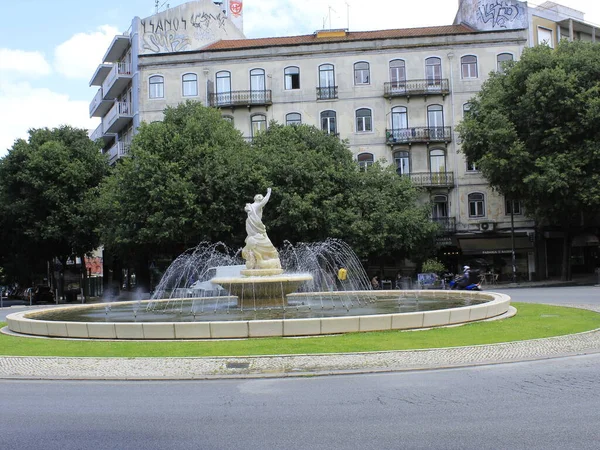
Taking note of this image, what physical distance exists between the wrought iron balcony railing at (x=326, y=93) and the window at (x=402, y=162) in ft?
21.3

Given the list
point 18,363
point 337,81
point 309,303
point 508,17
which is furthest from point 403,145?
point 18,363

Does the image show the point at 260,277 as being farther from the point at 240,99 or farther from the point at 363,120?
the point at 240,99

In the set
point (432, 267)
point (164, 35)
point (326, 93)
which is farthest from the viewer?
point (164, 35)

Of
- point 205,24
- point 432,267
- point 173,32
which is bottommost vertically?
point 432,267

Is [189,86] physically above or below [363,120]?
above

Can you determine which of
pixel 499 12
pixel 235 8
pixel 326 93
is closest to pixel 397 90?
pixel 326 93

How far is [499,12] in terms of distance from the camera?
49.1 m

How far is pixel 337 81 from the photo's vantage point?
49.3 meters

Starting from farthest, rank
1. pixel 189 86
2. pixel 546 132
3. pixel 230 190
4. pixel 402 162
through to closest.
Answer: pixel 189 86
pixel 402 162
pixel 546 132
pixel 230 190

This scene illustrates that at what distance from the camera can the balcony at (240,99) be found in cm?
4901

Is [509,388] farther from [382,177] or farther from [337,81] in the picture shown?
[337,81]

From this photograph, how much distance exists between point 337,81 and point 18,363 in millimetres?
39802

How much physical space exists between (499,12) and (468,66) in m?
4.84

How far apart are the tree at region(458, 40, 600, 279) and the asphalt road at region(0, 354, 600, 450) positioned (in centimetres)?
2885
